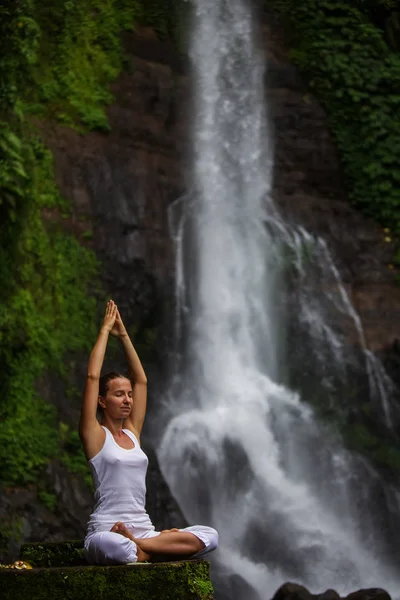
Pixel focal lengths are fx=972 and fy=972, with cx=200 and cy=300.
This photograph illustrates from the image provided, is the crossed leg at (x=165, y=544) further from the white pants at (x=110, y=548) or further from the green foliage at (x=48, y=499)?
the green foliage at (x=48, y=499)

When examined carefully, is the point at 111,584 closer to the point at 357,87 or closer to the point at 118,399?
the point at 118,399

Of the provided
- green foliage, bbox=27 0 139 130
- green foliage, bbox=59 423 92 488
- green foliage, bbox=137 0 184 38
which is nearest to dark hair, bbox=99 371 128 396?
green foliage, bbox=59 423 92 488

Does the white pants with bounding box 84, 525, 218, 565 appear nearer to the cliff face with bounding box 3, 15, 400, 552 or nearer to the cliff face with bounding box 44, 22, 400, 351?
the cliff face with bounding box 3, 15, 400, 552

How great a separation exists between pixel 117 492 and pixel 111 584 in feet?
1.61

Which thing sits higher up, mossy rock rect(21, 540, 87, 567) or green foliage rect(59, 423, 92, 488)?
mossy rock rect(21, 540, 87, 567)

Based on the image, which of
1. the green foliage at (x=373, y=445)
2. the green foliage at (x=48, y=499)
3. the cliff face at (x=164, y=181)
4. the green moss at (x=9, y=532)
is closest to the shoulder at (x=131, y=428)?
the green moss at (x=9, y=532)

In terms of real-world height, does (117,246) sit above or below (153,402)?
above

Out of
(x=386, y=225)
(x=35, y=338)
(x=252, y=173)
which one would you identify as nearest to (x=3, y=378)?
(x=35, y=338)

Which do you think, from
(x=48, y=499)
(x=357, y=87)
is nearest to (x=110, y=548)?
(x=48, y=499)

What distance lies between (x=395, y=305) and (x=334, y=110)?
437cm

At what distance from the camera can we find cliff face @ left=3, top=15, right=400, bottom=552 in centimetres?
1542

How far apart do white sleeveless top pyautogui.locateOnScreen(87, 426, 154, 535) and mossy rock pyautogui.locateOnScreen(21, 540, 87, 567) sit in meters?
0.55

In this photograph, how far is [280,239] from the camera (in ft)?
55.7

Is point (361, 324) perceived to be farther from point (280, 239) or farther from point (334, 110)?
point (334, 110)
